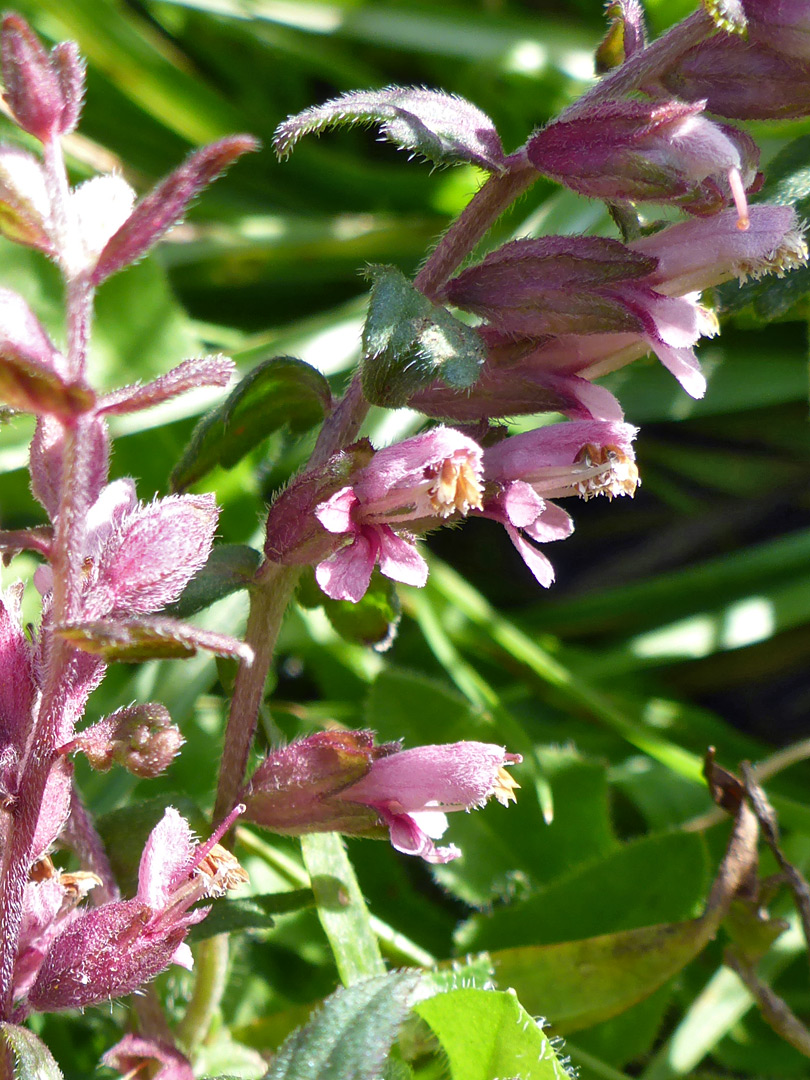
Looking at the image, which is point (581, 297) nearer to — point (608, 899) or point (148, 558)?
point (148, 558)

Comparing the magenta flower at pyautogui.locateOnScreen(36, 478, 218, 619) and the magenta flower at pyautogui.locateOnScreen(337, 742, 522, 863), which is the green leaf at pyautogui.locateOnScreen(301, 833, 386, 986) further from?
the magenta flower at pyautogui.locateOnScreen(36, 478, 218, 619)

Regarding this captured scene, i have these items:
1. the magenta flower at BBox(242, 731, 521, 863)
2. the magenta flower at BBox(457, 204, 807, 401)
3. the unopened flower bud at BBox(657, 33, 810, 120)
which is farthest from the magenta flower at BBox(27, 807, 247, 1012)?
the unopened flower bud at BBox(657, 33, 810, 120)

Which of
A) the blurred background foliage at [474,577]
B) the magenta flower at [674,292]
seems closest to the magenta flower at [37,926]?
the blurred background foliage at [474,577]

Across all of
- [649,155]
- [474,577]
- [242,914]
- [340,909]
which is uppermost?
[649,155]

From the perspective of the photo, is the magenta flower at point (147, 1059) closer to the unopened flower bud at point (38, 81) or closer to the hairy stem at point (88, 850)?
the hairy stem at point (88, 850)

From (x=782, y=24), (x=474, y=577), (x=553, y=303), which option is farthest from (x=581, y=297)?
(x=474, y=577)

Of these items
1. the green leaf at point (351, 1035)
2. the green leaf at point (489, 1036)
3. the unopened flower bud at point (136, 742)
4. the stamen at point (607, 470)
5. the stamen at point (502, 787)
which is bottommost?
the green leaf at point (489, 1036)

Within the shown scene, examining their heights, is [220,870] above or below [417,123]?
below
